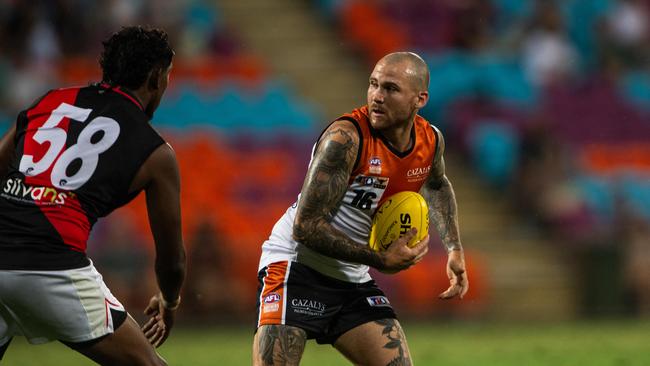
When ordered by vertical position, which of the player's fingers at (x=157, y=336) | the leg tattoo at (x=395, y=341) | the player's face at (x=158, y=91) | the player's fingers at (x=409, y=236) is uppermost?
the player's face at (x=158, y=91)

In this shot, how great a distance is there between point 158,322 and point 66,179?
1025 millimetres

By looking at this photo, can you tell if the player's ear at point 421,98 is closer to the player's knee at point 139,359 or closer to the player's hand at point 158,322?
the player's hand at point 158,322

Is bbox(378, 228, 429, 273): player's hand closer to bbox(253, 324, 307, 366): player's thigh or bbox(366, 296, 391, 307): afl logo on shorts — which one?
bbox(366, 296, 391, 307): afl logo on shorts

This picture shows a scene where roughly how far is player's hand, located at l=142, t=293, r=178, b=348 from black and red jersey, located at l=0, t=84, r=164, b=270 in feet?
2.13

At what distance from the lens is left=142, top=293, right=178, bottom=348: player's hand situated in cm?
589

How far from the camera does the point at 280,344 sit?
6.08 metres

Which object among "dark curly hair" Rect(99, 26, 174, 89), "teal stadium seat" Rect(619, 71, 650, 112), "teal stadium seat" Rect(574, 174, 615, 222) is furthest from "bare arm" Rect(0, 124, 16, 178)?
"teal stadium seat" Rect(619, 71, 650, 112)

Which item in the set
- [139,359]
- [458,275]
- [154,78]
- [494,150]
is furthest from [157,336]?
[494,150]

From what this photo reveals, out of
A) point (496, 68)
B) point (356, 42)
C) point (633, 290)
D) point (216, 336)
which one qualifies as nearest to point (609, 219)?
point (633, 290)

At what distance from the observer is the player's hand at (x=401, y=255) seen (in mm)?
5875

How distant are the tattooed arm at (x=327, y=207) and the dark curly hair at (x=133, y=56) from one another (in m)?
0.97

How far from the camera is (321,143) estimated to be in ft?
19.9

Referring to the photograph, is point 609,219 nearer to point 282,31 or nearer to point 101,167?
point 282,31

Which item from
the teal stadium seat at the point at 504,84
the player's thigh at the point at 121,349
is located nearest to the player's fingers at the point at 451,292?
the player's thigh at the point at 121,349
